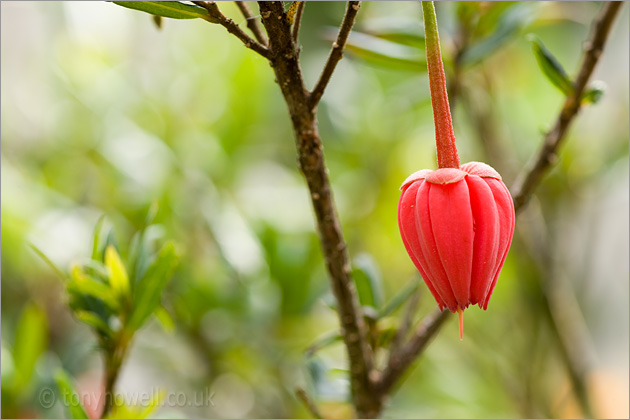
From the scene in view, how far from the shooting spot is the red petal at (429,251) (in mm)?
314

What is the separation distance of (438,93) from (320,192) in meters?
0.10

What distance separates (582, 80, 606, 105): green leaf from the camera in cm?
47

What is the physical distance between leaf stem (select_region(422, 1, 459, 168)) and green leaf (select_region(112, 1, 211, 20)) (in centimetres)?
11

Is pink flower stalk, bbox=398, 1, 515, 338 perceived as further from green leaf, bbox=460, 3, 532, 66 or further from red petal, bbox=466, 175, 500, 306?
green leaf, bbox=460, 3, 532, 66

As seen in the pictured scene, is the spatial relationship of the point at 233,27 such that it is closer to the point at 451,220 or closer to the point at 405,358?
the point at 451,220

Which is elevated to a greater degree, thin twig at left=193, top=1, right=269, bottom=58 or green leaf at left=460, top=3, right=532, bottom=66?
thin twig at left=193, top=1, right=269, bottom=58

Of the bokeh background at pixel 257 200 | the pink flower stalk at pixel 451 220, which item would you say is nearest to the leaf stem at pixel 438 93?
the pink flower stalk at pixel 451 220

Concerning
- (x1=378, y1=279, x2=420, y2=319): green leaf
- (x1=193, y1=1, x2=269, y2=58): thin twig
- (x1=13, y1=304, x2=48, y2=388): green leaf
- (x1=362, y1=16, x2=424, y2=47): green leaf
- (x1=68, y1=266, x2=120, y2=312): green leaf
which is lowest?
(x1=13, y1=304, x2=48, y2=388): green leaf

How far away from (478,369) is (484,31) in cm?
64

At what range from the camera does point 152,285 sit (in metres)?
0.48

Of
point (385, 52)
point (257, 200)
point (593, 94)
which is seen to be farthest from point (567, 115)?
point (257, 200)

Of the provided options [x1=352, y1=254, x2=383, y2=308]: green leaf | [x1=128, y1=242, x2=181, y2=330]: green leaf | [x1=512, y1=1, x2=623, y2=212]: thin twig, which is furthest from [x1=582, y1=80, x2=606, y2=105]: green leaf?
[x1=128, y1=242, x2=181, y2=330]: green leaf

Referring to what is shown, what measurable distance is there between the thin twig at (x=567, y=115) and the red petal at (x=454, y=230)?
190mm

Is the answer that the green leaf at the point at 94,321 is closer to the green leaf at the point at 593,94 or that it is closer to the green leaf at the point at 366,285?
the green leaf at the point at 366,285
